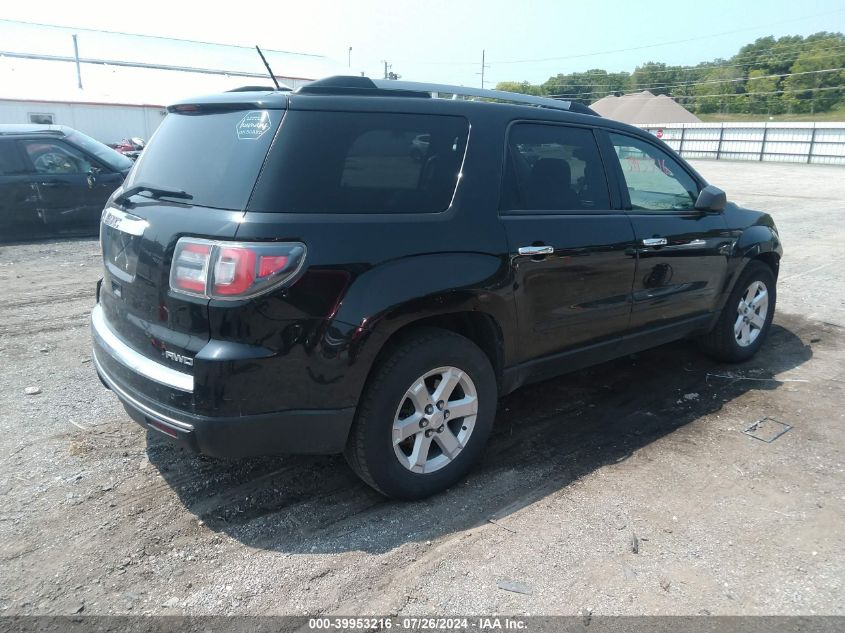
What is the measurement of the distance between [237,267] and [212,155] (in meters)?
0.71

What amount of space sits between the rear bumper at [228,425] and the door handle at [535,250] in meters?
1.25

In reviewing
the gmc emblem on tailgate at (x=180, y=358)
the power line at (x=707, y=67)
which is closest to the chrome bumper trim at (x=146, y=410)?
the gmc emblem on tailgate at (x=180, y=358)

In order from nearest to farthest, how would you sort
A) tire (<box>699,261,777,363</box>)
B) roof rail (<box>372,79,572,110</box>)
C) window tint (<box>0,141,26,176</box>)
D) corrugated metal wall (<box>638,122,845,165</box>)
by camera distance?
roof rail (<box>372,79,572,110</box>)
tire (<box>699,261,777,363</box>)
window tint (<box>0,141,26,176</box>)
corrugated metal wall (<box>638,122,845,165</box>)

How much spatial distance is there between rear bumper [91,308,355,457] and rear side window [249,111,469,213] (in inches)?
34.5

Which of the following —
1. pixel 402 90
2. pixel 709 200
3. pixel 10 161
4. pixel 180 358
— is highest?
pixel 402 90

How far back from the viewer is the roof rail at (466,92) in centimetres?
341

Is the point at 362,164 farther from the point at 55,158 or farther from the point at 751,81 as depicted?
the point at 751,81

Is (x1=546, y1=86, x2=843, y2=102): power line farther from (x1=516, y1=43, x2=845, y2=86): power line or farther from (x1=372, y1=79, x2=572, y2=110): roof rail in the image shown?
(x1=372, y1=79, x2=572, y2=110): roof rail

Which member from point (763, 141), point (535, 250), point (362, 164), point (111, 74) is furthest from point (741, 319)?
point (111, 74)

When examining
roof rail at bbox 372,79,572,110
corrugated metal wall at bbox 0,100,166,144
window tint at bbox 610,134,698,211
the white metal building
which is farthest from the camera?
the white metal building

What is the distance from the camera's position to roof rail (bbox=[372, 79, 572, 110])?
3414mm

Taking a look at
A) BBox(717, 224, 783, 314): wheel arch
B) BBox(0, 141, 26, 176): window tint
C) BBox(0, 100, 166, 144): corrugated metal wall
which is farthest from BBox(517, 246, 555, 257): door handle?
BBox(0, 100, 166, 144): corrugated metal wall

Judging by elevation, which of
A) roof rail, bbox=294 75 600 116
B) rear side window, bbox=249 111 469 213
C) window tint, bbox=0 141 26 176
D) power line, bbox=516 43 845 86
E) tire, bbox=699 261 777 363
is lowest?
tire, bbox=699 261 777 363

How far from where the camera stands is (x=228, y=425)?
2.72m
